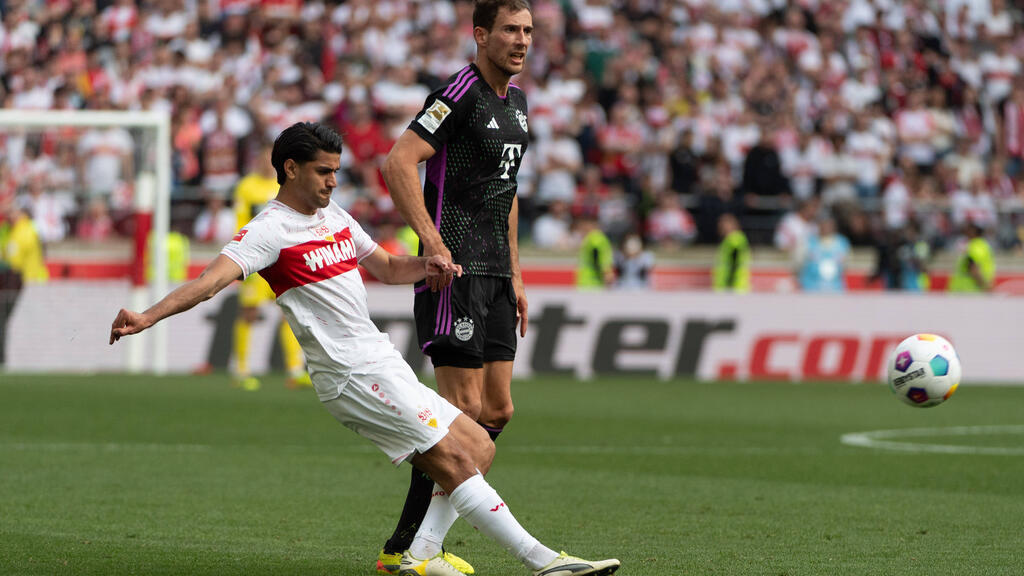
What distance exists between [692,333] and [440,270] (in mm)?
13956

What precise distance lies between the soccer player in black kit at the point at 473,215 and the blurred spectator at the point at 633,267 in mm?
14535

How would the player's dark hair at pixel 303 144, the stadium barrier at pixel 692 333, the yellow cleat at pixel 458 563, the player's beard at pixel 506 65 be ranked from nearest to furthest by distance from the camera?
the player's dark hair at pixel 303 144, the yellow cleat at pixel 458 563, the player's beard at pixel 506 65, the stadium barrier at pixel 692 333

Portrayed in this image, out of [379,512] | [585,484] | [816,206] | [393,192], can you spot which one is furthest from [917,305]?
[393,192]

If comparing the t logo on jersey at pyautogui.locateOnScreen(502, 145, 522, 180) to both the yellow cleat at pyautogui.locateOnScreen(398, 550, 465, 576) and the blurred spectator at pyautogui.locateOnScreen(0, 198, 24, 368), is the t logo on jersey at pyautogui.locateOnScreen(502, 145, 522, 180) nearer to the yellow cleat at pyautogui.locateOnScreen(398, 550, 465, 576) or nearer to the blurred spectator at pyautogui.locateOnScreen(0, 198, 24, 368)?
the yellow cleat at pyautogui.locateOnScreen(398, 550, 465, 576)

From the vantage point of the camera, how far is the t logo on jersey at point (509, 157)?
269 inches

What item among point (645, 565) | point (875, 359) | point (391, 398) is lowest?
point (875, 359)

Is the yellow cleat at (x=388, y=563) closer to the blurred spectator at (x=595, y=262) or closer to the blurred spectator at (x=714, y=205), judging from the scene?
the blurred spectator at (x=595, y=262)

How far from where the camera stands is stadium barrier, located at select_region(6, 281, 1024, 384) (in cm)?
1967

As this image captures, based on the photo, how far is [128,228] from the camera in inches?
788

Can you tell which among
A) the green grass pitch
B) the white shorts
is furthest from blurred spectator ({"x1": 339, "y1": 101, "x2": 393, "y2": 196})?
the white shorts

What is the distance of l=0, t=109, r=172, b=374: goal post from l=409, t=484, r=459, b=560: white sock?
13.1 metres

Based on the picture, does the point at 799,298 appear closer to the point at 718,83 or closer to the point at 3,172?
the point at 718,83

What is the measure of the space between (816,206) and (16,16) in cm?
1221

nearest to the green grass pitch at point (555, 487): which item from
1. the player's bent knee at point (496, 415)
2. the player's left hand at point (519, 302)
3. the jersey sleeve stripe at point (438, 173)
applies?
the player's bent knee at point (496, 415)
